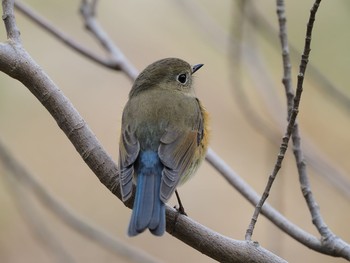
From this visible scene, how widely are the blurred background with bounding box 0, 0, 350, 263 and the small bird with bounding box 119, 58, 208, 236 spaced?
2595 mm

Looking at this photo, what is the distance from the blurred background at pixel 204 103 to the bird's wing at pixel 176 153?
2974 mm

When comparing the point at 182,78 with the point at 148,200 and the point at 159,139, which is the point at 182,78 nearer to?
the point at 159,139

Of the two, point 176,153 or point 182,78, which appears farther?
point 182,78

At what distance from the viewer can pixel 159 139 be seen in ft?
11.5

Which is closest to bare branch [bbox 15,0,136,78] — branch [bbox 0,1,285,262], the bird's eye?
the bird's eye

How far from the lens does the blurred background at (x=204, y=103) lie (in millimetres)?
7191

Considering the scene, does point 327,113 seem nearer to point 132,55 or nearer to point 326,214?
point 326,214

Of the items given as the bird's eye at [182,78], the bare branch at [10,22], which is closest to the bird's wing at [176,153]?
the bird's eye at [182,78]

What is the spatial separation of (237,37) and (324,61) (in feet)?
10.7

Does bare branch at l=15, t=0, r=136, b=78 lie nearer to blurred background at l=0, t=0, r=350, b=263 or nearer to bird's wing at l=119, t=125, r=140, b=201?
bird's wing at l=119, t=125, r=140, b=201

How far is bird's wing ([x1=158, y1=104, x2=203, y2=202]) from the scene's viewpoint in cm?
321

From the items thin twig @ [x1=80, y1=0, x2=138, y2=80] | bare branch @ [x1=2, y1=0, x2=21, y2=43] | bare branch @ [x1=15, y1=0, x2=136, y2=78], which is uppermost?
thin twig @ [x1=80, y1=0, x2=138, y2=80]

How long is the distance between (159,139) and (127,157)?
0.82 ft

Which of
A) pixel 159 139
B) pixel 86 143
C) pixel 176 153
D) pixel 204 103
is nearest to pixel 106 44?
pixel 159 139
